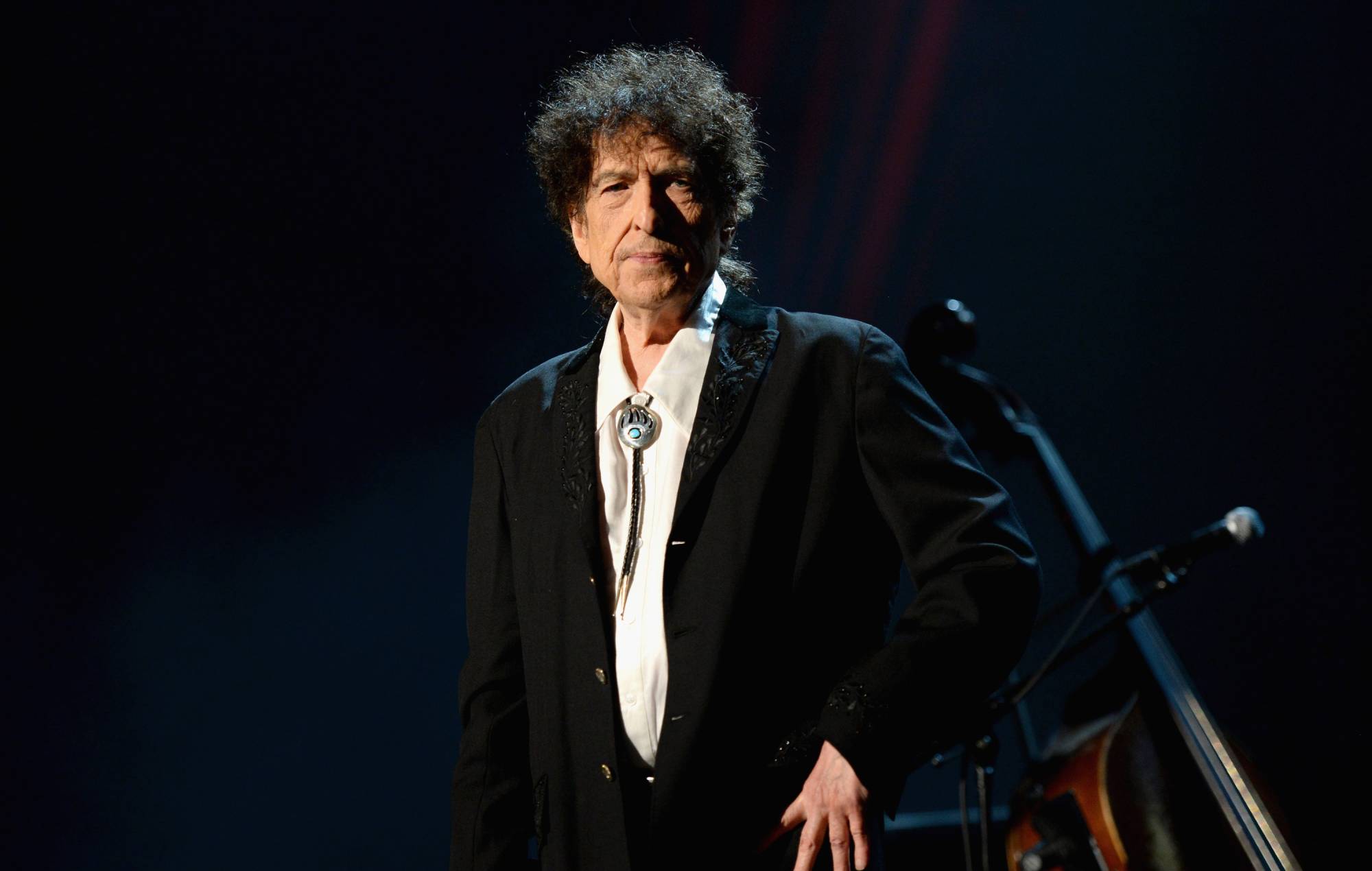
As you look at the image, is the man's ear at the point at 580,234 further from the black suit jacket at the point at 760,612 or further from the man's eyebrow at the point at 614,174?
the black suit jacket at the point at 760,612

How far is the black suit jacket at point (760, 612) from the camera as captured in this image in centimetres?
103

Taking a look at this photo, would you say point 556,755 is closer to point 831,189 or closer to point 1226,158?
point 831,189

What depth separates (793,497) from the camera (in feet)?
3.80

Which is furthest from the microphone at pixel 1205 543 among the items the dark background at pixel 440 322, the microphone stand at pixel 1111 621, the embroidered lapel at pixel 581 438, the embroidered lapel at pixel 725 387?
the embroidered lapel at pixel 581 438

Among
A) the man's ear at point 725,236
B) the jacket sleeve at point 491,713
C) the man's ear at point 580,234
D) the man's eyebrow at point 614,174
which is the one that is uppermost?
the man's eyebrow at point 614,174

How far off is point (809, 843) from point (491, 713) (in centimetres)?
48

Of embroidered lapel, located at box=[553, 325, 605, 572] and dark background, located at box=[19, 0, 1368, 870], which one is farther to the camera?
dark background, located at box=[19, 0, 1368, 870]

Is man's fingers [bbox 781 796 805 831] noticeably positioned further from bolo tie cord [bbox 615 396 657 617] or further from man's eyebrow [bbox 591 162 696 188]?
man's eyebrow [bbox 591 162 696 188]

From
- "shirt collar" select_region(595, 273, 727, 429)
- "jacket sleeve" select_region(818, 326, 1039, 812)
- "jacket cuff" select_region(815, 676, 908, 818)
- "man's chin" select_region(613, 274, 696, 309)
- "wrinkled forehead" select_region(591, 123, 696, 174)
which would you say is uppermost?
"wrinkled forehead" select_region(591, 123, 696, 174)

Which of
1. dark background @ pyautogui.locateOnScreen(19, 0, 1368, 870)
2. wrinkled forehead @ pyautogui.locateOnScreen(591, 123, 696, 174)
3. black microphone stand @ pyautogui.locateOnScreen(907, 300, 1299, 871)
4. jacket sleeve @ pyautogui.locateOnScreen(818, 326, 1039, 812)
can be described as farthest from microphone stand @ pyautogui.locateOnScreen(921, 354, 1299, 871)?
wrinkled forehead @ pyautogui.locateOnScreen(591, 123, 696, 174)

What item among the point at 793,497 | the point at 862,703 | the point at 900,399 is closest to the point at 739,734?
the point at 862,703

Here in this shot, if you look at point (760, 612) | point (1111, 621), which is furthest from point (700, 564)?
point (1111, 621)

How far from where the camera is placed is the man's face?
1243mm

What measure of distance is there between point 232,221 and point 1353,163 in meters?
2.41
